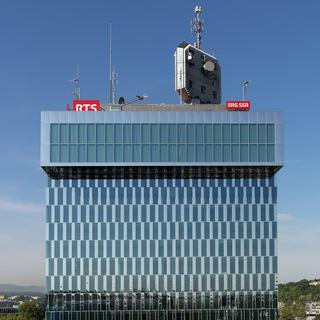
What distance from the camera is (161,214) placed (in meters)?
135

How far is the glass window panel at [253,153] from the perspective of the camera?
135 meters

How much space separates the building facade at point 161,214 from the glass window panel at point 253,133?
203mm

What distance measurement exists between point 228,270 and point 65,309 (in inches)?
1311

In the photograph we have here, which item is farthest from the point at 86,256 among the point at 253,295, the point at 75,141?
the point at 253,295

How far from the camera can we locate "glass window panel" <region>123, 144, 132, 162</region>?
134m

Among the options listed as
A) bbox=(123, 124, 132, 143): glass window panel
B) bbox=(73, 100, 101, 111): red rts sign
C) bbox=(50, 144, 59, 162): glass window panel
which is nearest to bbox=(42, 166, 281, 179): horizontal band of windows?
bbox=(50, 144, 59, 162): glass window panel

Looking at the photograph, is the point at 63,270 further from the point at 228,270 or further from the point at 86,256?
the point at 228,270

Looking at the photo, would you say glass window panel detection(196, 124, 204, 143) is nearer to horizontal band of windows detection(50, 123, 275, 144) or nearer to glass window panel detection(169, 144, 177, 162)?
horizontal band of windows detection(50, 123, 275, 144)

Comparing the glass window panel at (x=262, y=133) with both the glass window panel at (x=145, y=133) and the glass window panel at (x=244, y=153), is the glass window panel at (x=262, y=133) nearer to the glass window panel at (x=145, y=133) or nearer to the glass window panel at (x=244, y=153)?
the glass window panel at (x=244, y=153)

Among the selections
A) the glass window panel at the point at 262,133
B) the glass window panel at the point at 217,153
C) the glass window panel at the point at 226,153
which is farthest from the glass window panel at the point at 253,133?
the glass window panel at the point at 217,153

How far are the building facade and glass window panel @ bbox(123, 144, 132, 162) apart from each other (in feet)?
0.66

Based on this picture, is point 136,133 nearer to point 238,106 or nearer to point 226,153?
point 226,153

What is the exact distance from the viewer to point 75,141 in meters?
134

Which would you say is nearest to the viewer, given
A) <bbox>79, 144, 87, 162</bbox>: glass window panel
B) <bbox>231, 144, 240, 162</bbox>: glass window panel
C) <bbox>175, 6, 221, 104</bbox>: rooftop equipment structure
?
<bbox>79, 144, 87, 162</bbox>: glass window panel
